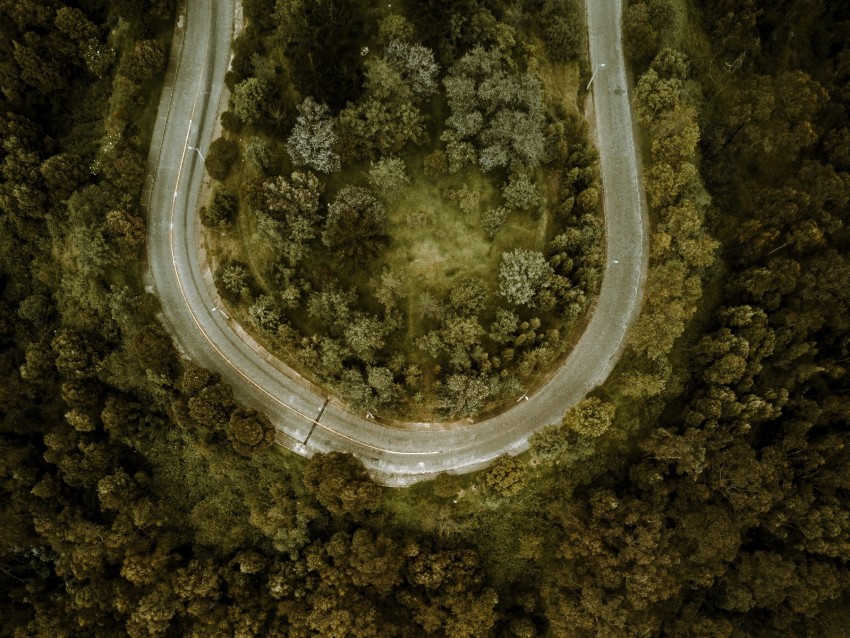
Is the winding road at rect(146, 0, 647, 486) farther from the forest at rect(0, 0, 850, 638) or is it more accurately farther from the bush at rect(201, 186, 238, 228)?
the bush at rect(201, 186, 238, 228)

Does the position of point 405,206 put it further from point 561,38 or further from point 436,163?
point 561,38

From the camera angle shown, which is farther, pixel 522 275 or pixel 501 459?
pixel 501 459

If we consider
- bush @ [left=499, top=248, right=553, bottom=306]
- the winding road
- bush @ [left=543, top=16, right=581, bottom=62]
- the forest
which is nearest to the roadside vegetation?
bush @ [left=499, top=248, right=553, bottom=306]

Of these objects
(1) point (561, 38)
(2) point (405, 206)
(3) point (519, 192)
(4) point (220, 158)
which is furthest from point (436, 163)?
(4) point (220, 158)

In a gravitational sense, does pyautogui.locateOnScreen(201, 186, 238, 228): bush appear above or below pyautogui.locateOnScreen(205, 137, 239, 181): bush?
below

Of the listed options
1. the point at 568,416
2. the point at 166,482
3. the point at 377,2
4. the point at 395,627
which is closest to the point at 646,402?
the point at 568,416

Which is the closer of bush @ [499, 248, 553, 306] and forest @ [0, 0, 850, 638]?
bush @ [499, 248, 553, 306]

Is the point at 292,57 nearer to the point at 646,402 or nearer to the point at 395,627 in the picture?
the point at 646,402
